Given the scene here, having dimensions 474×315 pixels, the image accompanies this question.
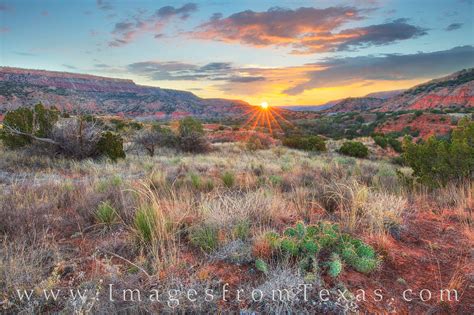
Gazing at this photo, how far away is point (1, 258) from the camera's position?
2.96 metres

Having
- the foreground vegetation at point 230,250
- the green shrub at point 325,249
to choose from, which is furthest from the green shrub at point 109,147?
the green shrub at point 325,249

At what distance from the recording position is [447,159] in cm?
702

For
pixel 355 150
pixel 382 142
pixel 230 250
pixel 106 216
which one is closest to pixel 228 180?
pixel 106 216

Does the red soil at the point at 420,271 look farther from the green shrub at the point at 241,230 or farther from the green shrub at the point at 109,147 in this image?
the green shrub at the point at 109,147

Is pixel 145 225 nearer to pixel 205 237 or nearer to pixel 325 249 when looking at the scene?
pixel 205 237

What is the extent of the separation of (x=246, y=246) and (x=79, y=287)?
173cm

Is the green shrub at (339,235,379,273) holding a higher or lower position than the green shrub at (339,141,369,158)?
higher

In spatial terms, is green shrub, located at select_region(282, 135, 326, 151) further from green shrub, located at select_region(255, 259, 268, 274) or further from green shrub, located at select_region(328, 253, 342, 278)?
green shrub, located at select_region(255, 259, 268, 274)

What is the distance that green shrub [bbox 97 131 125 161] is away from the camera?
12.2m

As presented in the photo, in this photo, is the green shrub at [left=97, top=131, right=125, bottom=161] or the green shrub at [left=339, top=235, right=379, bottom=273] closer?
the green shrub at [left=339, top=235, right=379, bottom=273]

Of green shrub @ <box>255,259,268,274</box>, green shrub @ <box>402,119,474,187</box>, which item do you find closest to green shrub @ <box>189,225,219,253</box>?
green shrub @ <box>255,259,268,274</box>

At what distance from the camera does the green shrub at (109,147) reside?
12.2 metres

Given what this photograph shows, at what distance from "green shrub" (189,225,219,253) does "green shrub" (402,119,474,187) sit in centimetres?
589

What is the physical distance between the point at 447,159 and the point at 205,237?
6.63 m
